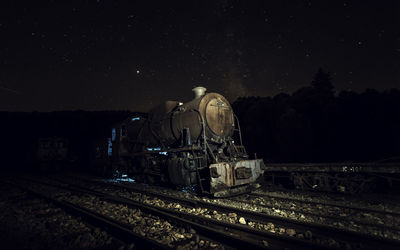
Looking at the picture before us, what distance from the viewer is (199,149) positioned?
7840mm

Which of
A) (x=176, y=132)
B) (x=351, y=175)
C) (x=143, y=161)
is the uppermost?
(x=176, y=132)

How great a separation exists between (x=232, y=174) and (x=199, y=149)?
142 centimetres

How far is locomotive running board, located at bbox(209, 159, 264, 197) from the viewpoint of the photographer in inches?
275

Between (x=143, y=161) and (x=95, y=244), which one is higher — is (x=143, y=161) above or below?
above

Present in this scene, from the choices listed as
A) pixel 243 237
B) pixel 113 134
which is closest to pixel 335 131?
pixel 113 134

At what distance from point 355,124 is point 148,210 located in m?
17.1

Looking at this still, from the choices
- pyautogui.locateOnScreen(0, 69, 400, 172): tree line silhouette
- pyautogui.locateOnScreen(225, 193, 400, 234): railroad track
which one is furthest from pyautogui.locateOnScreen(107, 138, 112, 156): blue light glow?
pyautogui.locateOnScreen(225, 193, 400, 234): railroad track

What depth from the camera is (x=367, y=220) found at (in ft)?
17.1

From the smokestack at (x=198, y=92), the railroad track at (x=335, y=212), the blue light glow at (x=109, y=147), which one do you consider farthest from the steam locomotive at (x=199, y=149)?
the blue light glow at (x=109, y=147)

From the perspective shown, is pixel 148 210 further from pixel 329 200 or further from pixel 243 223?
pixel 329 200

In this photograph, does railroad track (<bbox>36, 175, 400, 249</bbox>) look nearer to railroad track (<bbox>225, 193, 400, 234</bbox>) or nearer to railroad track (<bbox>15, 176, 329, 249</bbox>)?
railroad track (<bbox>15, 176, 329, 249</bbox>)

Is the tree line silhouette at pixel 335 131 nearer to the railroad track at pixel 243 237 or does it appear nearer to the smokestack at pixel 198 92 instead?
the smokestack at pixel 198 92

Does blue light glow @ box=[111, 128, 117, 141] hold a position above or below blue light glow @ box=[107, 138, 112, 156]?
above

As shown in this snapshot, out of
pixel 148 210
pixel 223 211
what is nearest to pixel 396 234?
pixel 223 211
